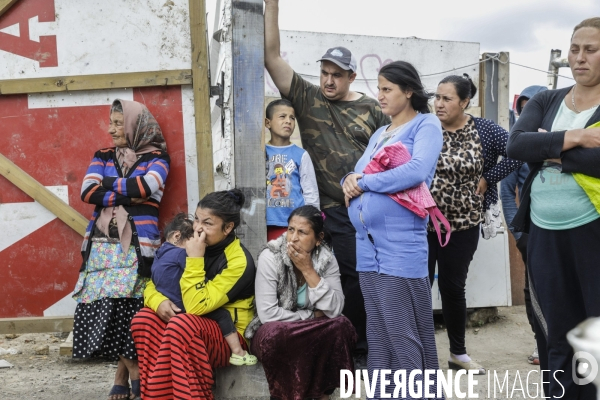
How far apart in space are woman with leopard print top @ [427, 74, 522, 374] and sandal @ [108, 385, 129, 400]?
6.79ft

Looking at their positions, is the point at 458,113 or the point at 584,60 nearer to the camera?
the point at 584,60

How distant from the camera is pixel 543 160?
2.88 m

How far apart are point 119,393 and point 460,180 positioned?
254 centimetres

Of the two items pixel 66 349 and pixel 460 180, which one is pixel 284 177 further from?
pixel 66 349

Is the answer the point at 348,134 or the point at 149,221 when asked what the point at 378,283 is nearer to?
the point at 348,134

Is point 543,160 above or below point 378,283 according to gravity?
above

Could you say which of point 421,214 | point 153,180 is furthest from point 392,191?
point 153,180

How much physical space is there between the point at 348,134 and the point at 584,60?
145 cm

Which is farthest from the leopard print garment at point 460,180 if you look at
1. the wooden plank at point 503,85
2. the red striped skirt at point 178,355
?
the wooden plank at point 503,85

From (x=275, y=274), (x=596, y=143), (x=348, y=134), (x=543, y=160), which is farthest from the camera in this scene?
(x=348, y=134)

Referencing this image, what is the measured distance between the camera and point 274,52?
12.3ft

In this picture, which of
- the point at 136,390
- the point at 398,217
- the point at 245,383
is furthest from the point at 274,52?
the point at 136,390

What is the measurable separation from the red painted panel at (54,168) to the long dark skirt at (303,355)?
1.84m

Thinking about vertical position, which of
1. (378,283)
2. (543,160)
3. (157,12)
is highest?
(157,12)
